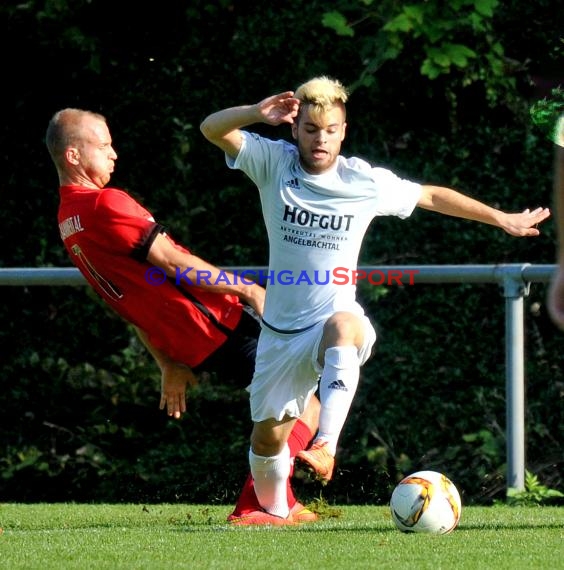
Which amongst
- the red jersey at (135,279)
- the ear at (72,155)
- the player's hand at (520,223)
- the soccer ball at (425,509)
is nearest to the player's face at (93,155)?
the ear at (72,155)

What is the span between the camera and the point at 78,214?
6.05 metres

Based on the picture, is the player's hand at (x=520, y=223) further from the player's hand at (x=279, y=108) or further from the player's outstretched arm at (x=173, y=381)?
the player's outstretched arm at (x=173, y=381)

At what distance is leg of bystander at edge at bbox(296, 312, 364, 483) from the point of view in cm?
518

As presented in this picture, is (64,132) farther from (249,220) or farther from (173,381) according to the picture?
(249,220)

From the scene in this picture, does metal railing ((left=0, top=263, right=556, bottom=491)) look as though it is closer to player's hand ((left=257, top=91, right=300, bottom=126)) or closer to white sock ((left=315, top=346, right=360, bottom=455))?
player's hand ((left=257, top=91, right=300, bottom=126))

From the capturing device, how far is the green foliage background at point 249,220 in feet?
28.1

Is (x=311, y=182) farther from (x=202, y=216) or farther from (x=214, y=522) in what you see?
(x=202, y=216)

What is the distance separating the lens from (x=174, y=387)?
241 inches

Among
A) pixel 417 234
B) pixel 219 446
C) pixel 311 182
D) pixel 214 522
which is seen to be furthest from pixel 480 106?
pixel 214 522

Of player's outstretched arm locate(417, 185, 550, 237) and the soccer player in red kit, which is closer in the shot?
player's outstretched arm locate(417, 185, 550, 237)

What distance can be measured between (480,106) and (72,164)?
361cm

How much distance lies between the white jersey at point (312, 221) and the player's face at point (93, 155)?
792 millimetres

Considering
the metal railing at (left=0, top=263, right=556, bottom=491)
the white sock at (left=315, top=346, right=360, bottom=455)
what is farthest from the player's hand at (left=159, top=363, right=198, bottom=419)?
the white sock at (left=315, top=346, right=360, bottom=455)

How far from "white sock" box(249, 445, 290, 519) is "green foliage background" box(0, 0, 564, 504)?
247cm
